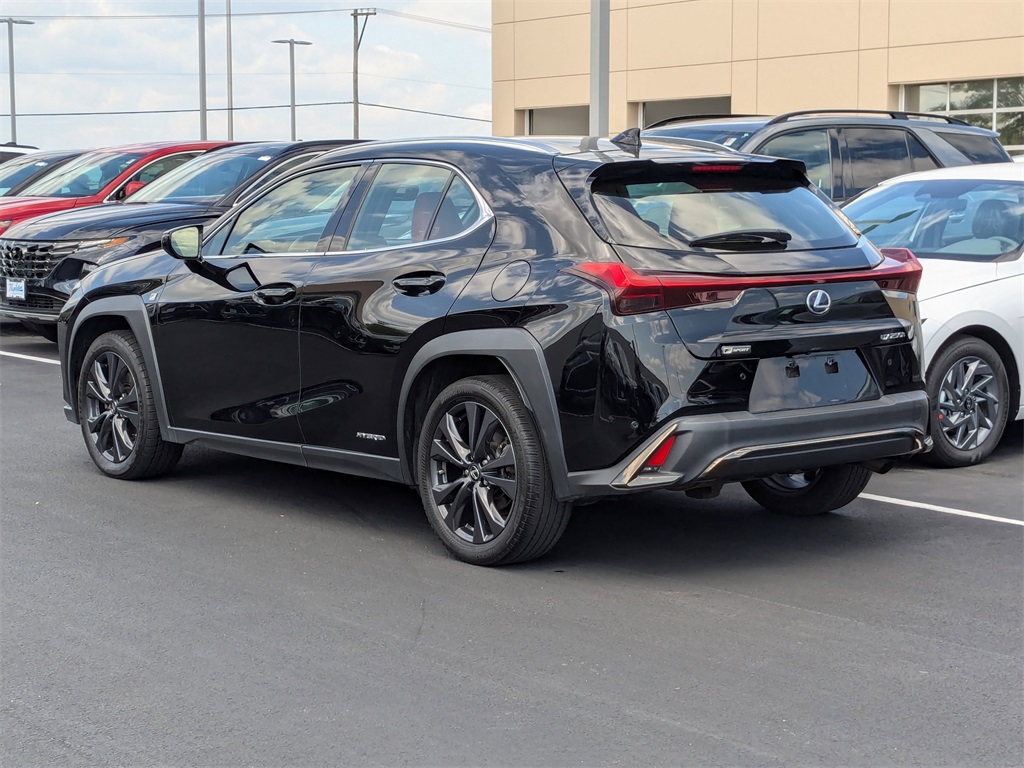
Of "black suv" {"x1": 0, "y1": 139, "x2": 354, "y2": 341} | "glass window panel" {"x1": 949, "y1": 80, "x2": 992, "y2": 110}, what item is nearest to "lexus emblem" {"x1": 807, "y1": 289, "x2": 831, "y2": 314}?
"black suv" {"x1": 0, "y1": 139, "x2": 354, "y2": 341}

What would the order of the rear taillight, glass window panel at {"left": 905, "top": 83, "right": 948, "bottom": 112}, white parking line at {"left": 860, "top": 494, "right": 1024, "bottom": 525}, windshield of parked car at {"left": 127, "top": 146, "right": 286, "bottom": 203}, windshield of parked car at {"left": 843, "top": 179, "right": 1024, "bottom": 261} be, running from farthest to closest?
glass window panel at {"left": 905, "top": 83, "right": 948, "bottom": 112} < windshield of parked car at {"left": 127, "top": 146, "right": 286, "bottom": 203} < windshield of parked car at {"left": 843, "top": 179, "right": 1024, "bottom": 261} < white parking line at {"left": 860, "top": 494, "right": 1024, "bottom": 525} < the rear taillight

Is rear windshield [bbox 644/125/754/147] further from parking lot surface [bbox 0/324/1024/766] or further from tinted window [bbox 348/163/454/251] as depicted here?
tinted window [bbox 348/163/454/251]

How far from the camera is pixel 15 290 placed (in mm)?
12516

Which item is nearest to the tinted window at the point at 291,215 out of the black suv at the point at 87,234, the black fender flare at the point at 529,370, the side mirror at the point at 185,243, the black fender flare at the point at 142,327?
the side mirror at the point at 185,243

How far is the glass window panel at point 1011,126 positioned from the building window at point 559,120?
1435cm

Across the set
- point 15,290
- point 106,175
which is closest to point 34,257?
point 15,290

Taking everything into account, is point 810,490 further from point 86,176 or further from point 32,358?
point 86,176

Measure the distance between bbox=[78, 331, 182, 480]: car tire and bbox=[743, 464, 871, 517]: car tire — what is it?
3.15 meters

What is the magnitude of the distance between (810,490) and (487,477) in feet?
5.90

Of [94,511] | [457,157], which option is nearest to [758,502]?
[457,157]

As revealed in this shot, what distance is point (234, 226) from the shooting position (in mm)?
7207

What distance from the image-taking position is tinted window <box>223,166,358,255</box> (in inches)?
264

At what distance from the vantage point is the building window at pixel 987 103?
31.2 metres

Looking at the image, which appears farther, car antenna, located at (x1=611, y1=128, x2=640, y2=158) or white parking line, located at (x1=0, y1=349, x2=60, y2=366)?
white parking line, located at (x1=0, y1=349, x2=60, y2=366)
